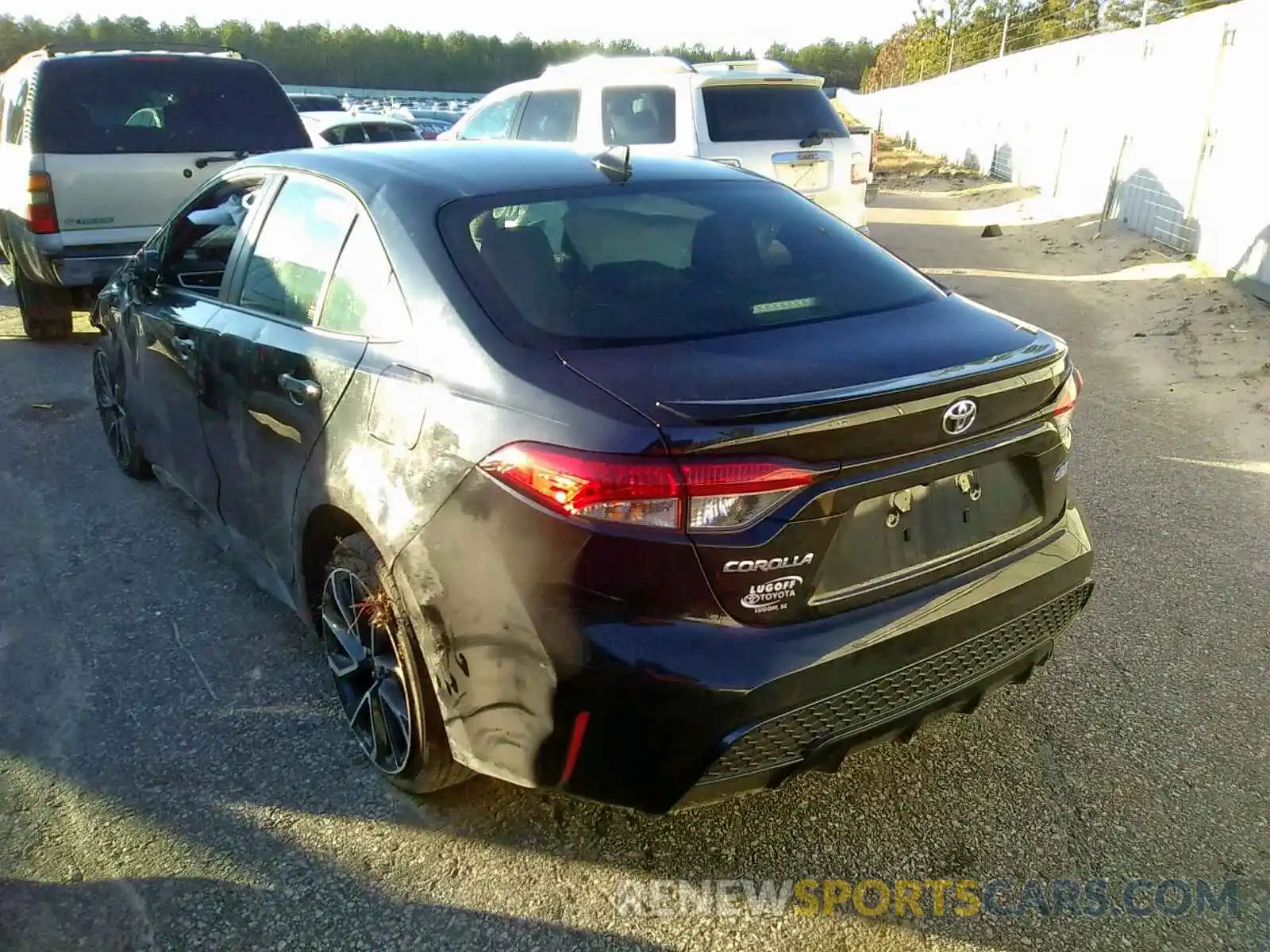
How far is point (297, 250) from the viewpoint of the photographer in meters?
3.14

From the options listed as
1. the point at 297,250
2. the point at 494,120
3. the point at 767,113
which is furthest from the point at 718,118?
the point at 297,250

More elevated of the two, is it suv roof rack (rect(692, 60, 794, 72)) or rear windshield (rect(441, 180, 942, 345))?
suv roof rack (rect(692, 60, 794, 72))

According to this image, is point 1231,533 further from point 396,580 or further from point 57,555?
point 57,555

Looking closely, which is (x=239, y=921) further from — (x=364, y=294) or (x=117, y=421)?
(x=117, y=421)

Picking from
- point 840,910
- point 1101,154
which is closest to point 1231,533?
point 840,910

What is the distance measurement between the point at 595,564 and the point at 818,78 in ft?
26.8

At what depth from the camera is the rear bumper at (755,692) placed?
2.08m

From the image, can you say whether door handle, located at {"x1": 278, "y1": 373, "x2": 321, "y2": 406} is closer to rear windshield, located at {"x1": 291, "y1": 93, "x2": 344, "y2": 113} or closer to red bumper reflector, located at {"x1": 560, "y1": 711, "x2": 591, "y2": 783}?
red bumper reflector, located at {"x1": 560, "y1": 711, "x2": 591, "y2": 783}

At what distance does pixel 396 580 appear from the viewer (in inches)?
97.0

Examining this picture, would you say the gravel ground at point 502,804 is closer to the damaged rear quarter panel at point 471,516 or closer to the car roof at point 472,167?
the damaged rear quarter panel at point 471,516

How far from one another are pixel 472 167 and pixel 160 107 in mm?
5775

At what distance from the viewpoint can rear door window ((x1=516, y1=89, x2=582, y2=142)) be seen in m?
9.10

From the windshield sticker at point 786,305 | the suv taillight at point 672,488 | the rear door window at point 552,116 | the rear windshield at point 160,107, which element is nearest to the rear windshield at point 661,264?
the windshield sticker at point 786,305

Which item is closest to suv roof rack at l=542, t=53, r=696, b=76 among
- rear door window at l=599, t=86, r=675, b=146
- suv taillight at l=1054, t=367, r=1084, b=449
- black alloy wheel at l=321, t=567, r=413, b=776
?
rear door window at l=599, t=86, r=675, b=146
